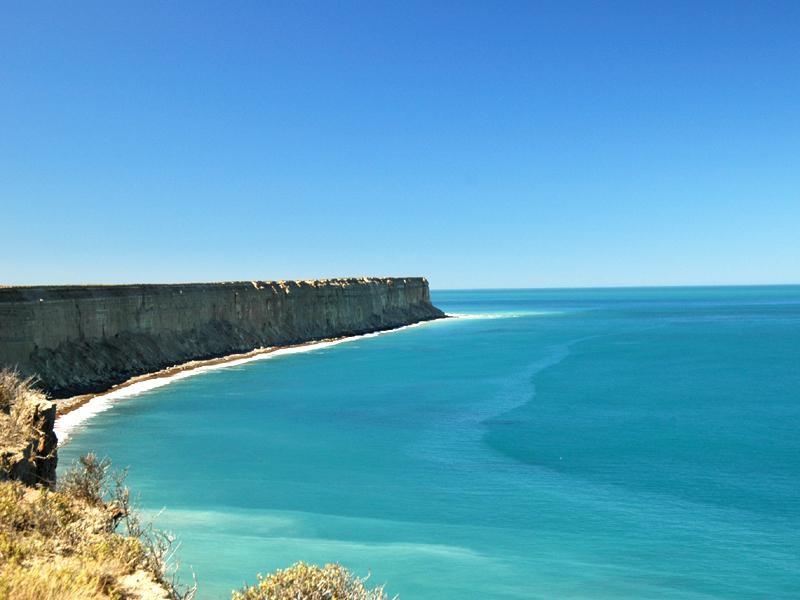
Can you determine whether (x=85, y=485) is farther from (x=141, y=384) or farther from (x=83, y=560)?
(x=141, y=384)

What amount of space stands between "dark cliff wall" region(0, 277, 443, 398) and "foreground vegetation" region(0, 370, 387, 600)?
1902cm

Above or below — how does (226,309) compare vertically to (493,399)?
above

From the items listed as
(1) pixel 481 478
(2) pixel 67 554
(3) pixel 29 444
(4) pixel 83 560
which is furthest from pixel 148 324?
(4) pixel 83 560

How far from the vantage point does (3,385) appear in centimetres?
1477

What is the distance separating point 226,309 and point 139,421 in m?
31.0

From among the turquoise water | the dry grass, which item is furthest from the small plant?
the turquoise water

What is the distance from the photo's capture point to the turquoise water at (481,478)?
13117 millimetres

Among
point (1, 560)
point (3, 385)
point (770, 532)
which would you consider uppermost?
point (3, 385)

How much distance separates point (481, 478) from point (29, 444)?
35.3 ft

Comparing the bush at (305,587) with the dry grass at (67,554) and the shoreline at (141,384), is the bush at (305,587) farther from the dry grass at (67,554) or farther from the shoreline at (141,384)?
the shoreline at (141,384)

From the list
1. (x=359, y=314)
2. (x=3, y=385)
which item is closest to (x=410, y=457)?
(x=3, y=385)

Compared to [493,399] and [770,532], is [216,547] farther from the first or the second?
[493,399]

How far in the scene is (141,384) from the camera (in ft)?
124

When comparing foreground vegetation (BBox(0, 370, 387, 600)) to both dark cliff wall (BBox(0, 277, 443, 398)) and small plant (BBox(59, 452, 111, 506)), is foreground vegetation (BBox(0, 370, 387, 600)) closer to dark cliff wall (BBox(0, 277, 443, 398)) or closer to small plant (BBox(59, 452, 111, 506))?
small plant (BBox(59, 452, 111, 506))
